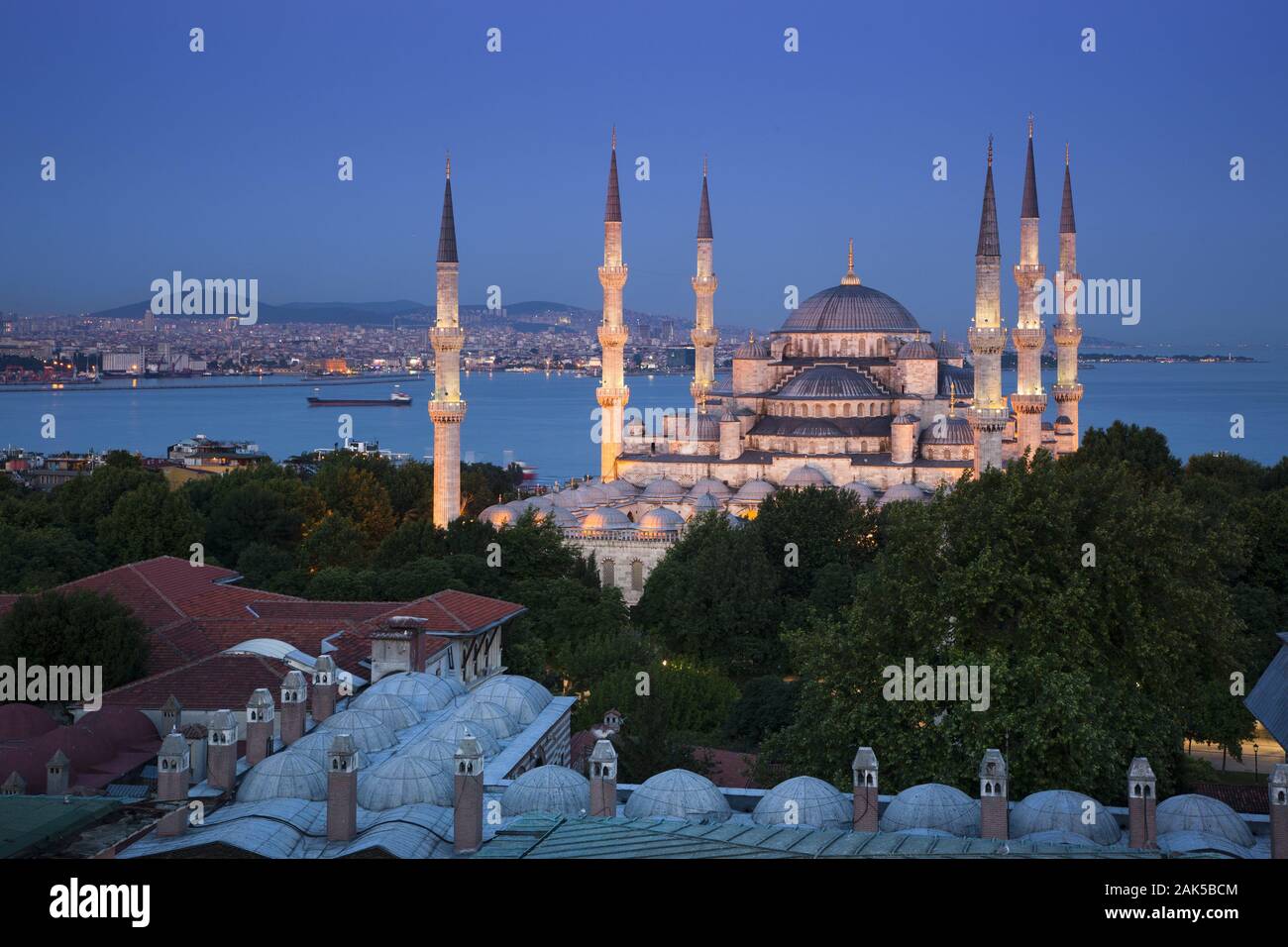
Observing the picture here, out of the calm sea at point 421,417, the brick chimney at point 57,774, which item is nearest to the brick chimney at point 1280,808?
the brick chimney at point 57,774

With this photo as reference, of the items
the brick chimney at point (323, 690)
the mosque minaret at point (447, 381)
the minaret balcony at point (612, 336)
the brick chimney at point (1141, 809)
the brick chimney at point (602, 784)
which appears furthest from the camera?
the minaret balcony at point (612, 336)

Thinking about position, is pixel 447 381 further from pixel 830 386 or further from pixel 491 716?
pixel 491 716

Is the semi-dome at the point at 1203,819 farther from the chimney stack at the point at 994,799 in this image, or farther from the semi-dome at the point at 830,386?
the semi-dome at the point at 830,386

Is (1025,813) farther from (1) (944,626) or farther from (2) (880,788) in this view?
(1) (944,626)

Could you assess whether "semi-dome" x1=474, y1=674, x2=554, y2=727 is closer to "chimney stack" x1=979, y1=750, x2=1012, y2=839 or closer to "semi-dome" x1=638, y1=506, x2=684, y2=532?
"chimney stack" x1=979, y1=750, x2=1012, y2=839

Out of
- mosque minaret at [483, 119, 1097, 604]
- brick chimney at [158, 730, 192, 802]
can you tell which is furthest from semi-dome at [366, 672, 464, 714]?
mosque minaret at [483, 119, 1097, 604]

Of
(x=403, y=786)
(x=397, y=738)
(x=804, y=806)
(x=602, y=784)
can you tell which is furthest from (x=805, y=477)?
(x=602, y=784)
